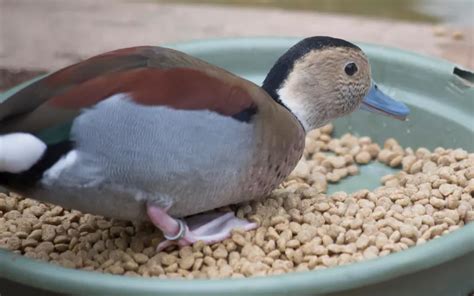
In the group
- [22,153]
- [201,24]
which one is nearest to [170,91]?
[22,153]

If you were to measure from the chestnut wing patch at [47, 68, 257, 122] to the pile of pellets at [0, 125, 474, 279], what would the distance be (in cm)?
27

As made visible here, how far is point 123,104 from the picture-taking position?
1766mm

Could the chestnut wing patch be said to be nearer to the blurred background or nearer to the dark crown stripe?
the dark crown stripe

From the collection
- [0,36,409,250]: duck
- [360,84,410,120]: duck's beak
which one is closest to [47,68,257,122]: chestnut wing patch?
[0,36,409,250]: duck

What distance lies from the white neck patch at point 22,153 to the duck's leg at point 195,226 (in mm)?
236

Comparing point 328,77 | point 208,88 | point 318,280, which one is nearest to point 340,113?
point 328,77

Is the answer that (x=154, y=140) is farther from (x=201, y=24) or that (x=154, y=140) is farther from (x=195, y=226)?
(x=201, y=24)

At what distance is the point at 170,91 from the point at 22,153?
288 millimetres

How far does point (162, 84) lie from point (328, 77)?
1.34 ft

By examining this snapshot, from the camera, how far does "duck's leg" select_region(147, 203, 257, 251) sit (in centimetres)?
186

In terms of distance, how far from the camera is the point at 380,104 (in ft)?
7.16

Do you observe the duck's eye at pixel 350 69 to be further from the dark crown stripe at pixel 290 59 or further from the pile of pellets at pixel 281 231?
the pile of pellets at pixel 281 231

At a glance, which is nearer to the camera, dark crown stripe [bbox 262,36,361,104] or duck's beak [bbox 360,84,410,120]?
dark crown stripe [bbox 262,36,361,104]

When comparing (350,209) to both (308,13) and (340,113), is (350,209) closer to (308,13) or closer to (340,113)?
(340,113)
